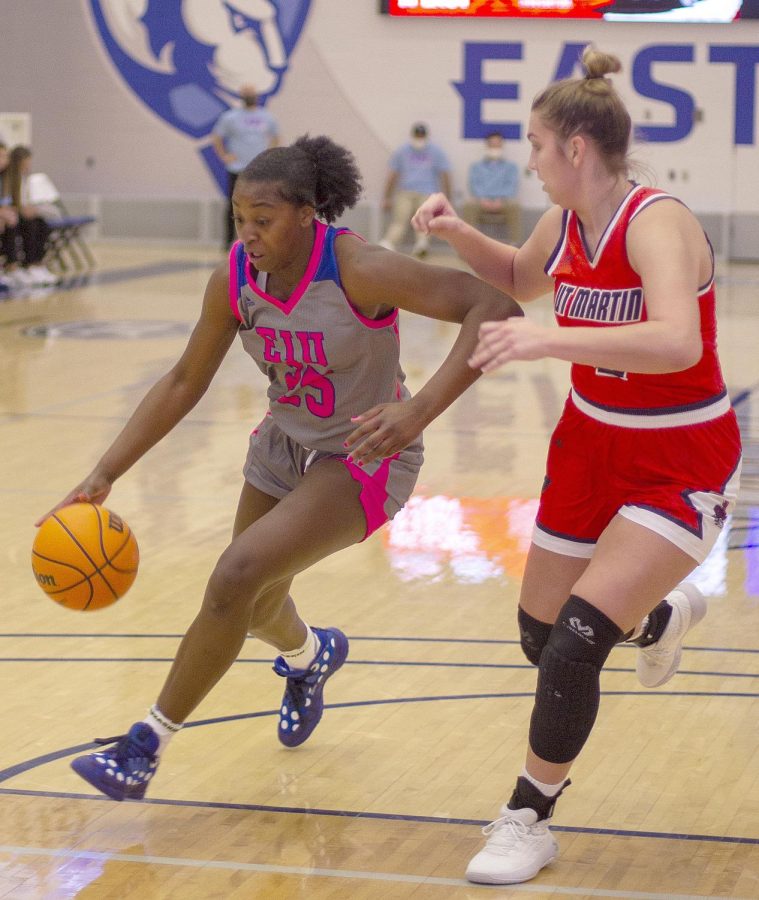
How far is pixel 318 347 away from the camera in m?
3.47

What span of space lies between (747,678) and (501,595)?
118 cm

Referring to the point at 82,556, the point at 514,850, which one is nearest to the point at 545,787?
the point at 514,850

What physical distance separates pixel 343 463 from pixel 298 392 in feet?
0.69

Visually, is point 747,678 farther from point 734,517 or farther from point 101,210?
point 101,210

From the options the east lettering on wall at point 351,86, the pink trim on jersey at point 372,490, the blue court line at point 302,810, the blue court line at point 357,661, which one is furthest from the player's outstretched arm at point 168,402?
the east lettering on wall at point 351,86

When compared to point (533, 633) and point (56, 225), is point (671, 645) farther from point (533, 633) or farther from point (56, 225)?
point (56, 225)

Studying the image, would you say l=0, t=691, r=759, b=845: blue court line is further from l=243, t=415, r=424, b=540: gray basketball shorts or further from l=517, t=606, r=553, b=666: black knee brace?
l=243, t=415, r=424, b=540: gray basketball shorts

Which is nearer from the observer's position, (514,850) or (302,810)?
(514,850)

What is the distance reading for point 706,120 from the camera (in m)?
18.1

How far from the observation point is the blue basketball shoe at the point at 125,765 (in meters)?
3.34

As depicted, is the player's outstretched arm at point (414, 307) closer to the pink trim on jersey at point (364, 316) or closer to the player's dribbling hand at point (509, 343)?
the pink trim on jersey at point (364, 316)

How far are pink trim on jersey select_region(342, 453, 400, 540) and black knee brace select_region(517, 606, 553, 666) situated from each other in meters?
0.42

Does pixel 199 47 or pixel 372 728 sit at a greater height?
pixel 199 47

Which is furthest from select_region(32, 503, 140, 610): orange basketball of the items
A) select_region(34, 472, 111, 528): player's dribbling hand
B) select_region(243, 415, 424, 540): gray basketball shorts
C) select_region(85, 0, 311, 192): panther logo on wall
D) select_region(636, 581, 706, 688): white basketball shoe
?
select_region(85, 0, 311, 192): panther logo on wall
